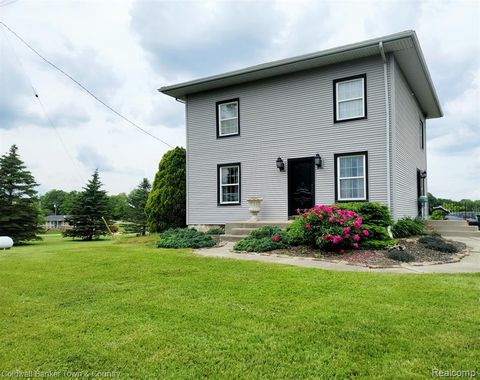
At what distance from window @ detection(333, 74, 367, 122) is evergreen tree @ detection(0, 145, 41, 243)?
14860 mm

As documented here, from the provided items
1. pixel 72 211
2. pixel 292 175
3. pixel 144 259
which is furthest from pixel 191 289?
pixel 72 211

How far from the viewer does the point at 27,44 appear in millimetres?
10852

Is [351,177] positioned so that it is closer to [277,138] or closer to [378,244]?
[277,138]

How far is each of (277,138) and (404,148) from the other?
4002 millimetres

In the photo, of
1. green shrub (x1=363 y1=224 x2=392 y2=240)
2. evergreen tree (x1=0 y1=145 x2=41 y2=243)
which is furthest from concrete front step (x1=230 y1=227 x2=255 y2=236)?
evergreen tree (x1=0 y1=145 x2=41 y2=243)

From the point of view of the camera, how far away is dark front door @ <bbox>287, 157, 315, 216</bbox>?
34.3 ft

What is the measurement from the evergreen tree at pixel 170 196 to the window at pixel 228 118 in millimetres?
2770

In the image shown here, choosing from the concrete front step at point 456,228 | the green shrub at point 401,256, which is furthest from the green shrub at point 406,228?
the green shrub at point 401,256

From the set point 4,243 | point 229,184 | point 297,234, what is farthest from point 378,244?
point 4,243

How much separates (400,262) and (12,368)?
5992 mm

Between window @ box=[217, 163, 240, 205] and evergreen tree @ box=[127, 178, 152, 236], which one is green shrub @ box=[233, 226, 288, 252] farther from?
evergreen tree @ box=[127, 178, 152, 236]

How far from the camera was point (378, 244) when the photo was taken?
730 cm

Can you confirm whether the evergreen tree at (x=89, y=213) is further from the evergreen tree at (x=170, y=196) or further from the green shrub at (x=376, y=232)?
the green shrub at (x=376, y=232)

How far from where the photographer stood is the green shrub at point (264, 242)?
307 inches
